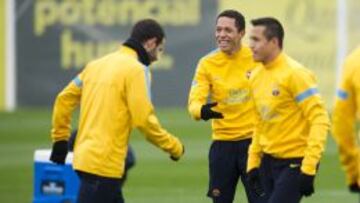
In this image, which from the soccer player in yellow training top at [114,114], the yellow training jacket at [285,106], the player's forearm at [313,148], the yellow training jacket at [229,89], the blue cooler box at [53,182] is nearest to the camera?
the player's forearm at [313,148]

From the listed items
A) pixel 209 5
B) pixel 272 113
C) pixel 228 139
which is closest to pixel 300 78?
pixel 272 113

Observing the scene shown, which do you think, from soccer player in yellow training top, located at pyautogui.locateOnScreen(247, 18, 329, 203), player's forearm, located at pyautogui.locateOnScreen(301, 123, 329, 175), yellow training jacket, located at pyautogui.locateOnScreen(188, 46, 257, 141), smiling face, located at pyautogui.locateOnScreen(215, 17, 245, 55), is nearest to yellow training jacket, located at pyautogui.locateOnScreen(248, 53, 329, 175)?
soccer player in yellow training top, located at pyautogui.locateOnScreen(247, 18, 329, 203)

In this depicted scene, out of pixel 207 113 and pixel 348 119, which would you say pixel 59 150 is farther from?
pixel 348 119

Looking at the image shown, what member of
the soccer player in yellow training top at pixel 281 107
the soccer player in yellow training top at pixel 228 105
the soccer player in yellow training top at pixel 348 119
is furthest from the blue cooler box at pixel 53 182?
the soccer player in yellow training top at pixel 348 119

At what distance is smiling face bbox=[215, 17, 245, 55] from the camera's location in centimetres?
1225

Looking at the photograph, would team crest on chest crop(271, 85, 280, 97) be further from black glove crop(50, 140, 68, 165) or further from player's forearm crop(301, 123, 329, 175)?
black glove crop(50, 140, 68, 165)

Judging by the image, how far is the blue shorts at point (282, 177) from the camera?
1054 cm

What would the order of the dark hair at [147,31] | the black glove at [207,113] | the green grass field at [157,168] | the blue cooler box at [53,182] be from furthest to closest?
the green grass field at [157,168] < the blue cooler box at [53,182] < the black glove at [207,113] < the dark hair at [147,31]

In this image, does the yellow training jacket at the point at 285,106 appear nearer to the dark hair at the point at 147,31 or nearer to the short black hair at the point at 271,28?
the short black hair at the point at 271,28

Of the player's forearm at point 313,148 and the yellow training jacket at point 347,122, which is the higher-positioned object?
the yellow training jacket at point 347,122

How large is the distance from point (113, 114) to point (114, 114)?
11mm

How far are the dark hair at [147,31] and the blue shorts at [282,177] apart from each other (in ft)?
4.25

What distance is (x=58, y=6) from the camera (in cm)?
2991

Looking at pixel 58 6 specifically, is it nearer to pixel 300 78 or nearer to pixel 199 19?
pixel 199 19
